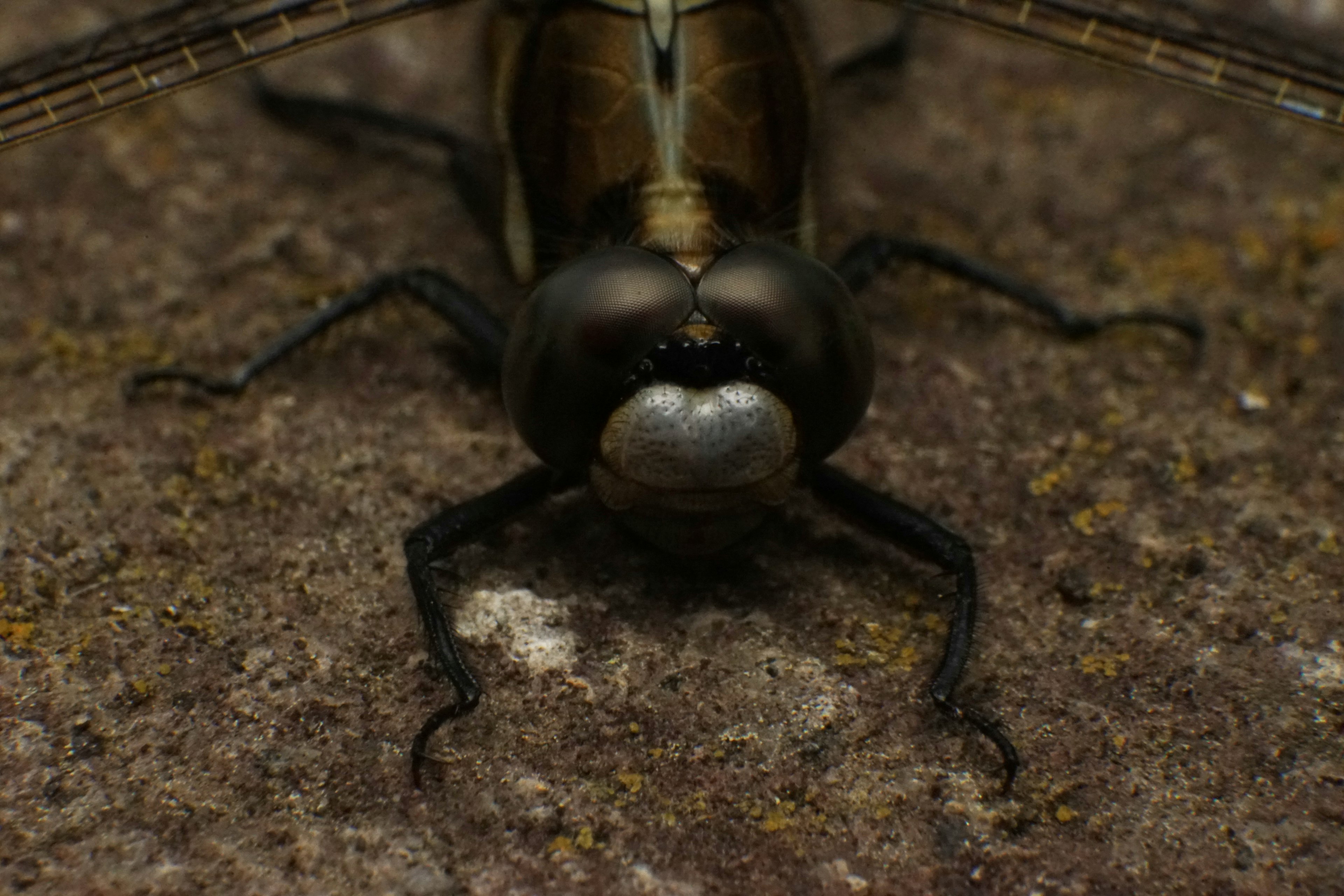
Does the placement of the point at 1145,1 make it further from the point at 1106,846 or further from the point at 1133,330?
the point at 1106,846

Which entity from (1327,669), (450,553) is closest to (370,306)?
(450,553)

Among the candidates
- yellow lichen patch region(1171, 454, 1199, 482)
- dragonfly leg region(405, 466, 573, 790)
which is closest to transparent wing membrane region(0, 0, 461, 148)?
dragonfly leg region(405, 466, 573, 790)

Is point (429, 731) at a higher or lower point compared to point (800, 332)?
lower

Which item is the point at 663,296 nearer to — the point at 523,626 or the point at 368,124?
the point at 523,626

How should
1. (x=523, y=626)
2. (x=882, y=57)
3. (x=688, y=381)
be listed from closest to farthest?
(x=688, y=381), (x=523, y=626), (x=882, y=57)

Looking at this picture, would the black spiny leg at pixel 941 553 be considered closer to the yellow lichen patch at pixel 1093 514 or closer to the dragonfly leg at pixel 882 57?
the yellow lichen patch at pixel 1093 514

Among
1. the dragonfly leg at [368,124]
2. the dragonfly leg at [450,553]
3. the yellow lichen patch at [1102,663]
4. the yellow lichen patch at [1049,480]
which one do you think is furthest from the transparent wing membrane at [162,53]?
the yellow lichen patch at [1102,663]

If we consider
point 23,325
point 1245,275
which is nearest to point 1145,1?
point 1245,275
